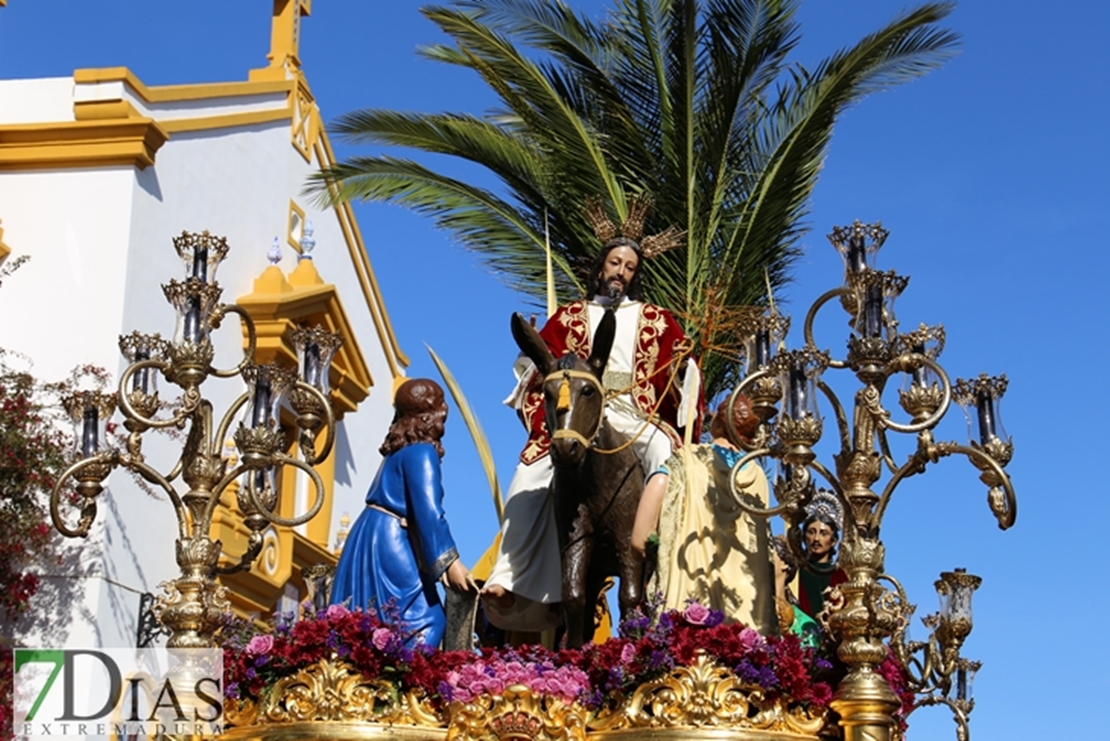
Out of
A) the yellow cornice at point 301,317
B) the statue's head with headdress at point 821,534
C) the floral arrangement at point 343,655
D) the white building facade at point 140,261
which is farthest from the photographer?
the yellow cornice at point 301,317

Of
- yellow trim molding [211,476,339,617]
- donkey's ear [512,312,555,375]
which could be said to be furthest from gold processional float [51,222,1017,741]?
yellow trim molding [211,476,339,617]

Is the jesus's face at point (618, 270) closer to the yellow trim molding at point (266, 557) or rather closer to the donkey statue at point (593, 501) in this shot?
the donkey statue at point (593, 501)

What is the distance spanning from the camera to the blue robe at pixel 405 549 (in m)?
8.37

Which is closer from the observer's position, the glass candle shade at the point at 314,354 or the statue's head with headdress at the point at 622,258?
the glass candle shade at the point at 314,354

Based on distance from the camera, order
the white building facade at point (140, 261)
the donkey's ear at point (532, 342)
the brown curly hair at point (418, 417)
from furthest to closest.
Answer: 1. the white building facade at point (140, 261)
2. the brown curly hair at point (418, 417)
3. the donkey's ear at point (532, 342)

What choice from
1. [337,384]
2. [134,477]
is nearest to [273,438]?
[134,477]

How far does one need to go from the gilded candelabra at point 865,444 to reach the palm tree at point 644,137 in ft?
15.0

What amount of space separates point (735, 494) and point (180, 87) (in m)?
12.9

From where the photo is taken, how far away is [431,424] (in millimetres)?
8750

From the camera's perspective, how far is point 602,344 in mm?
8133

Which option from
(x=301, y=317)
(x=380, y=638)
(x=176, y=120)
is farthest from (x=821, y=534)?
(x=176, y=120)

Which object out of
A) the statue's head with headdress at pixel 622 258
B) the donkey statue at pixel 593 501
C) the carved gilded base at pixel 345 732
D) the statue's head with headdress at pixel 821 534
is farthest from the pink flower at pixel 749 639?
the statue's head with headdress at pixel 622 258

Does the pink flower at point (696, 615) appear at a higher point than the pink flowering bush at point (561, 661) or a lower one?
higher

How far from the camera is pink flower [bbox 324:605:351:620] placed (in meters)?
7.58
